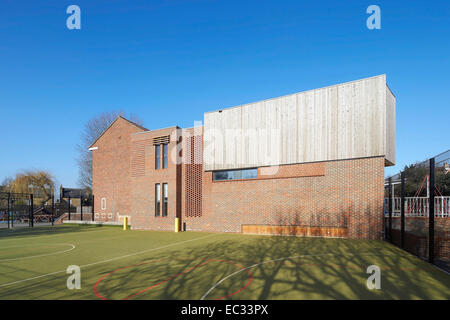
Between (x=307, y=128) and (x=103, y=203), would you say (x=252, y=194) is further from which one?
(x=103, y=203)

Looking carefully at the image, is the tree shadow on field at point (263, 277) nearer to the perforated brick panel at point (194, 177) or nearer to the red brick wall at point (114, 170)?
the perforated brick panel at point (194, 177)

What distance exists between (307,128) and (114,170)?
22053mm

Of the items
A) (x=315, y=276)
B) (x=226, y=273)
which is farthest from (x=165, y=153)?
(x=315, y=276)

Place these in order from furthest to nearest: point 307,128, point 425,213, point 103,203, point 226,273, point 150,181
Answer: point 103,203
point 150,181
point 307,128
point 425,213
point 226,273

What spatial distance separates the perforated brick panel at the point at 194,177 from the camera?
61.9 feet

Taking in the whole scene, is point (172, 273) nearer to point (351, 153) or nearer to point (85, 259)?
point (85, 259)

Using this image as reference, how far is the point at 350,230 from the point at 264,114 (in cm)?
882

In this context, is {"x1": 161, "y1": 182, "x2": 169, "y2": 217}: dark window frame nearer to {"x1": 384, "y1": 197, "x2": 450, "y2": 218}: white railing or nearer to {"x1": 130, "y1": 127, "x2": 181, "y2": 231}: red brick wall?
{"x1": 130, "y1": 127, "x2": 181, "y2": 231}: red brick wall

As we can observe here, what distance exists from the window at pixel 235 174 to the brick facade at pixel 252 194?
349 mm

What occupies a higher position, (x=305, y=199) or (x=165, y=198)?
(x=305, y=199)

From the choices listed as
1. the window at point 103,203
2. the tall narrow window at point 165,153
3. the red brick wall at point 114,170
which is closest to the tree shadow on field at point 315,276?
the tall narrow window at point 165,153

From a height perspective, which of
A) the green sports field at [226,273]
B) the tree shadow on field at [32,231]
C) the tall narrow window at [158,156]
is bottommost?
the tree shadow on field at [32,231]

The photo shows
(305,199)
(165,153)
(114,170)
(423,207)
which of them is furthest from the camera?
(114,170)

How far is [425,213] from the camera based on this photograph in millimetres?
12305
